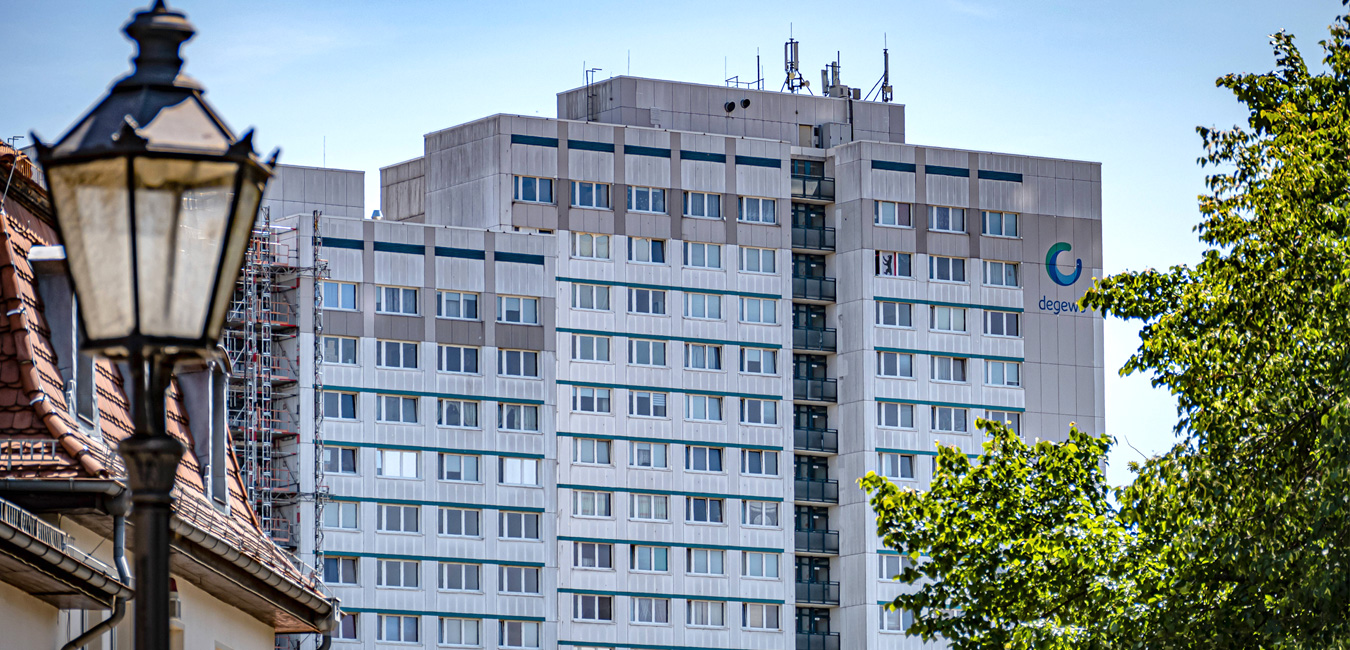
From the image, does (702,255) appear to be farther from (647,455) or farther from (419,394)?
(419,394)

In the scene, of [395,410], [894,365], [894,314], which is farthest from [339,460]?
[894,314]

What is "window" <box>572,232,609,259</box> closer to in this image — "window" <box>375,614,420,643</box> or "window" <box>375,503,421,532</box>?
"window" <box>375,503,421,532</box>

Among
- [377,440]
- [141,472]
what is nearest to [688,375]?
[377,440]

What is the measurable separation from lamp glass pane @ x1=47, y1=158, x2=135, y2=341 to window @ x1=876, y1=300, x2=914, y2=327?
366ft

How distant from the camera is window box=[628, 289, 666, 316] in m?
115

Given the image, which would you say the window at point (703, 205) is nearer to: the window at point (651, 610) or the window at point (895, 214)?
the window at point (895, 214)

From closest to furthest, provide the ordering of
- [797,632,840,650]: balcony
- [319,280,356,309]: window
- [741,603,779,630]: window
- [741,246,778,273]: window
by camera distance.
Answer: [319,280,356,309]: window
[741,603,779,630]: window
[797,632,840,650]: balcony
[741,246,778,273]: window

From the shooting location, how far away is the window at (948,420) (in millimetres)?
119000

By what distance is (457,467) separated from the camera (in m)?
109

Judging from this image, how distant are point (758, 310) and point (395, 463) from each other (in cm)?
2188

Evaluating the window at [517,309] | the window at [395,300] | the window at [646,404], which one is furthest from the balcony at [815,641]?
the window at [395,300]

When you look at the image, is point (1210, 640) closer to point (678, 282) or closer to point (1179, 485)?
point (1179, 485)

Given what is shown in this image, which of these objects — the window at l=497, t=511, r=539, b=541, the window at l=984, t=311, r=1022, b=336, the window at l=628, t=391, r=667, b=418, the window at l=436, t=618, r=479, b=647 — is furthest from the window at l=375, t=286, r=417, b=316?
the window at l=984, t=311, r=1022, b=336

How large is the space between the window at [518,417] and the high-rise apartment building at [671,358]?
0.61ft
